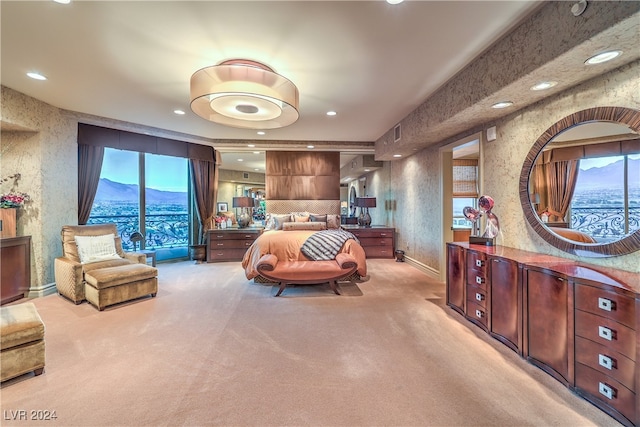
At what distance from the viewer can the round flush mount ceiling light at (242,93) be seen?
2.49 metres

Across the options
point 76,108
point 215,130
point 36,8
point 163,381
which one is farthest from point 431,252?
point 76,108

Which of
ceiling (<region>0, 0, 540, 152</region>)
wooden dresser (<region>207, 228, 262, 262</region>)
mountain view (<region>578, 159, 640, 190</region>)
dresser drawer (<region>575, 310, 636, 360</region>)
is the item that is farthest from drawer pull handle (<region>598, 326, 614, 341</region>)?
wooden dresser (<region>207, 228, 262, 262</region>)

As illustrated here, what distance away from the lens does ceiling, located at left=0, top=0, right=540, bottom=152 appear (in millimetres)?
1985

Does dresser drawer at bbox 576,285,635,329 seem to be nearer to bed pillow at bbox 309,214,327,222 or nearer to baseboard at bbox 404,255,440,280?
baseboard at bbox 404,255,440,280

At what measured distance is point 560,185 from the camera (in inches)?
96.0

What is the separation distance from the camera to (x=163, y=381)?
194 centimetres

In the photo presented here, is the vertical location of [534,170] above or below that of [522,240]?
above

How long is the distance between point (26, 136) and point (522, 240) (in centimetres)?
656

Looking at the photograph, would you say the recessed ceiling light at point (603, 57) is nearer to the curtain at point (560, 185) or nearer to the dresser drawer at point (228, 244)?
the curtain at point (560, 185)

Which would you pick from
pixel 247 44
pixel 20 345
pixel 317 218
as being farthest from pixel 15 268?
pixel 317 218

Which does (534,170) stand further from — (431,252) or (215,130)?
(215,130)

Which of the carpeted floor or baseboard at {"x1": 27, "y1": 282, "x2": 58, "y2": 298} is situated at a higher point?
baseboard at {"x1": 27, "y1": 282, "x2": 58, "y2": 298}

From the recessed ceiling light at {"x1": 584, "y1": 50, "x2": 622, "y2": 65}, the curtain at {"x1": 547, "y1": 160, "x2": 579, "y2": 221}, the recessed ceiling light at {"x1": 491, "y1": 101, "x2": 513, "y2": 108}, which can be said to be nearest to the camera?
the recessed ceiling light at {"x1": 584, "y1": 50, "x2": 622, "y2": 65}

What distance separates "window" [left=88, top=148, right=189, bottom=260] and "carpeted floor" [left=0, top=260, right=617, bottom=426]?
A: 261 centimetres
